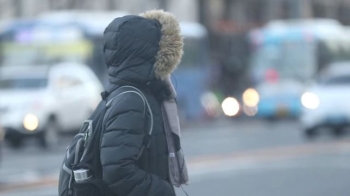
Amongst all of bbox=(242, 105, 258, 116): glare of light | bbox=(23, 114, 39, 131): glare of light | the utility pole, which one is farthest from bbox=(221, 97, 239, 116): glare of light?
bbox=(23, 114, 39, 131): glare of light

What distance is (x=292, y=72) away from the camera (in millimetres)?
39875

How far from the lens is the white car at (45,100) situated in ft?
81.4

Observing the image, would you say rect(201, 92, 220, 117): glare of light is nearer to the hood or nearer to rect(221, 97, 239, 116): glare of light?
rect(221, 97, 239, 116): glare of light

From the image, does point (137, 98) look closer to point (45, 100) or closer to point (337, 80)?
point (45, 100)

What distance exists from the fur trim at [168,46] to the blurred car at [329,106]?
2082 centimetres

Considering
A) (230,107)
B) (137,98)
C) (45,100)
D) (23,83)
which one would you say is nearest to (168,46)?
(137,98)

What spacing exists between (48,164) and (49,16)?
12623 millimetres

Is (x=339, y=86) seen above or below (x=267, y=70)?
below

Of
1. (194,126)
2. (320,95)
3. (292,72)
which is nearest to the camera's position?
(320,95)

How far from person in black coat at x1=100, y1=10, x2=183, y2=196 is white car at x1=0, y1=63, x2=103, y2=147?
19.9 meters

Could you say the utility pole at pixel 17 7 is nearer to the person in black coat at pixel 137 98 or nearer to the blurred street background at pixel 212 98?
the blurred street background at pixel 212 98

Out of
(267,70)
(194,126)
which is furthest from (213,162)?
(267,70)

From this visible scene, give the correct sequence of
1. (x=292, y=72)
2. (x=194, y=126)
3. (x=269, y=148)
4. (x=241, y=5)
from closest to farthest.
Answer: (x=269, y=148), (x=194, y=126), (x=292, y=72), (x=241, y=5)

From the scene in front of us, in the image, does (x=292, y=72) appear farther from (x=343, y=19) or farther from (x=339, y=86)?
(x=343, y=19)
